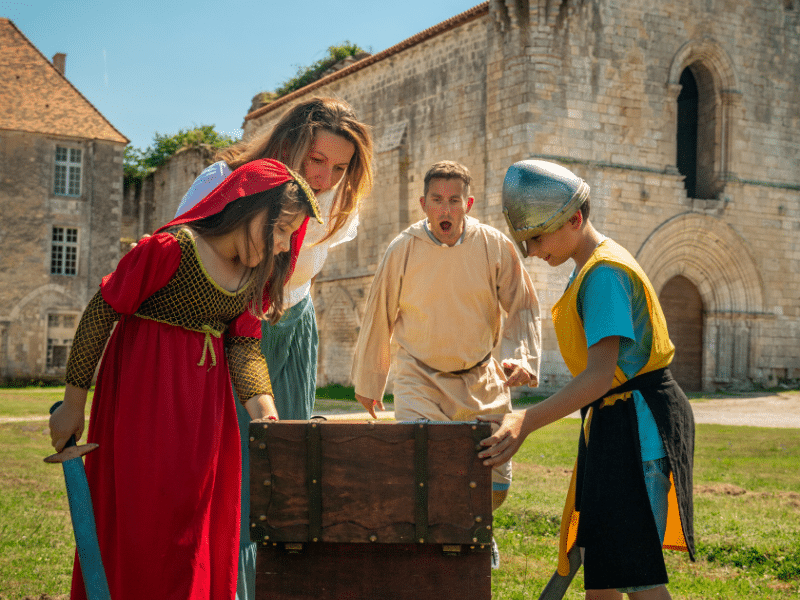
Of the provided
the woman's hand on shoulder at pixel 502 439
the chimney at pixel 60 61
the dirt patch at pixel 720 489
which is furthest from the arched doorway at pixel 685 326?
the chimney at pixel 60 61

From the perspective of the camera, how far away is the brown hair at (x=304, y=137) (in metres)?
3.61

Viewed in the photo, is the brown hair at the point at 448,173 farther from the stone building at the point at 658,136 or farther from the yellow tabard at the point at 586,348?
the stone building at the point at 658,136

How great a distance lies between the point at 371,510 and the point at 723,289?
65.8 feet

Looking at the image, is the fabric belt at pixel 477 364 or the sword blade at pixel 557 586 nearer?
the sword blade at pixel 557 586

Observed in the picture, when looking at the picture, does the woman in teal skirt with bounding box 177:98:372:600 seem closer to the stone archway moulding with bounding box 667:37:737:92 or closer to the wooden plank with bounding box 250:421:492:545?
the wooden plank with bounding box 250:421:492:545

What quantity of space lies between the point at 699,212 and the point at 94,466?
63.3ft

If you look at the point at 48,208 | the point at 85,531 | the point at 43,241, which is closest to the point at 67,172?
the point at 48,208

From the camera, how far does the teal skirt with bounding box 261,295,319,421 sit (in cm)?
372

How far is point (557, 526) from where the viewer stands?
547cm

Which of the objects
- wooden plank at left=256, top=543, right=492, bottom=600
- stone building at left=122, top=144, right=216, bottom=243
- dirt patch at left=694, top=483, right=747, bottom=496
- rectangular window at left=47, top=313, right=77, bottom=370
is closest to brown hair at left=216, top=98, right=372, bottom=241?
wooden plank at left=256, top=543, right=492, bottom=600

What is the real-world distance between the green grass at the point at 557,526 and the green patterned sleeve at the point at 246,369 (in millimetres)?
1745

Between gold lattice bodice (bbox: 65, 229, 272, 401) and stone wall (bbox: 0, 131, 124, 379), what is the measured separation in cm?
2680

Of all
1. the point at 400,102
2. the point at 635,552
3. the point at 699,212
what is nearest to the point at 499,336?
the point at 635,552

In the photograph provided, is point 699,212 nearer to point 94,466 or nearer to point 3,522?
point 3,522
